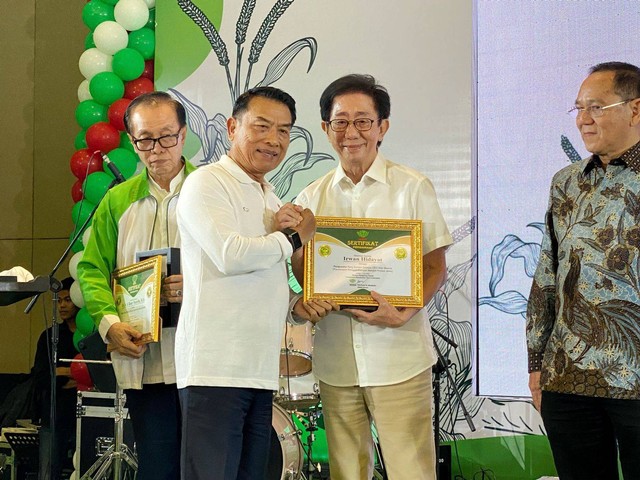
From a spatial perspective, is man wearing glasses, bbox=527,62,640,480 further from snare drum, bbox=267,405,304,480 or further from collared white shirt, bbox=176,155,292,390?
snare drum, bbox=267,405,304,480

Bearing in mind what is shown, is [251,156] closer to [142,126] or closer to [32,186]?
[142,126]

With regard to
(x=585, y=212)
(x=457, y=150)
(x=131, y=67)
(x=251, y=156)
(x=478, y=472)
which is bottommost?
(x=478, y=472)

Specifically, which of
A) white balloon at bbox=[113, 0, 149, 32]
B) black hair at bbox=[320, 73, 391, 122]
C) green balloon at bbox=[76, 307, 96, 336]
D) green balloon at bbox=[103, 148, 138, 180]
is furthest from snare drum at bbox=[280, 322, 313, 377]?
white balloon at bbox=[113, 0, 149, 32]

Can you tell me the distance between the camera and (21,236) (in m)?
7.33

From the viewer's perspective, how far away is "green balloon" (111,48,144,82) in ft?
18.5

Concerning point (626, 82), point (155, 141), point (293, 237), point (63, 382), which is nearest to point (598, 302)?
point (626, 82)

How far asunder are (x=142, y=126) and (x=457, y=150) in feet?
8.29

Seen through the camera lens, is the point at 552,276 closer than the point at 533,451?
Yes

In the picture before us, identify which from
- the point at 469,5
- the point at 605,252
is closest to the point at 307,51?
the point at 469,5

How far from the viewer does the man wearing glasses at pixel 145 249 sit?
3.07 meters

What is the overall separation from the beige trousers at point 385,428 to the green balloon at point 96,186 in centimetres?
294

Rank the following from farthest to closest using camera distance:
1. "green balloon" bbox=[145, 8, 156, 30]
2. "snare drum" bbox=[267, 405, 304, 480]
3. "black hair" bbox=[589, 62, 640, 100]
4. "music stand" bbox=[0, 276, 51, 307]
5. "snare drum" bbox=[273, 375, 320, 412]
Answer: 1. "green balloon" bbox=[145, 8, 156, 30]
2. "snare drum" bbox=[273, 375, 320, 412]
3. "snare drum" bbox=[267, 405, 304, 480]
4. "music stand" bbox=[0, 276, 51, 307]
5. "black hair" bbox=[589, 62, 640, 100]

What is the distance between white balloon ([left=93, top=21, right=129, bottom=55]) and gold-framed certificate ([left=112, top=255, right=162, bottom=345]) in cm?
283

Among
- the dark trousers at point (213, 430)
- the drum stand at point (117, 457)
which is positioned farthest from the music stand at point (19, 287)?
the drum stand at point (117, 457)
